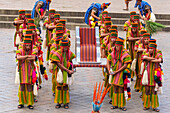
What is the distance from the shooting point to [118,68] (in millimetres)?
10758

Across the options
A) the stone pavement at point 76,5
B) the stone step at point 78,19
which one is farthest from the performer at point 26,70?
the stone pavement at point 76,5

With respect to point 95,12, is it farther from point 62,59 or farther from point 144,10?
point 62,59

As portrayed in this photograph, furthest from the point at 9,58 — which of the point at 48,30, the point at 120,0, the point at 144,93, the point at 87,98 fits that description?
the point at 120,0

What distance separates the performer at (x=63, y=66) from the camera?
34.9ft

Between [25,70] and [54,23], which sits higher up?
[54,23]

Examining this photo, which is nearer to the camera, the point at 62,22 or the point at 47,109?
the point at 47,109

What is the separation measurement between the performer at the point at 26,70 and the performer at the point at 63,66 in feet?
1.82

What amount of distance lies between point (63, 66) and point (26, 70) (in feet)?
2.90

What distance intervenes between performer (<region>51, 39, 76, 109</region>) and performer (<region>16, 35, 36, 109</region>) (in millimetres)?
554

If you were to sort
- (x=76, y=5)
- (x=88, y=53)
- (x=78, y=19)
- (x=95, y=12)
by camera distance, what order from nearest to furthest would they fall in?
(x=88, y=53) → (x=95, y=12) → (x=78, y=19) → (x=76, y=5)

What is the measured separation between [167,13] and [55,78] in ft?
42.8

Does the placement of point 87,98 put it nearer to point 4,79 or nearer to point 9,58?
point 4,79

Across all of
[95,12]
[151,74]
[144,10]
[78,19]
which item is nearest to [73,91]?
[151,74]

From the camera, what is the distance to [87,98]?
11594 millimetres
